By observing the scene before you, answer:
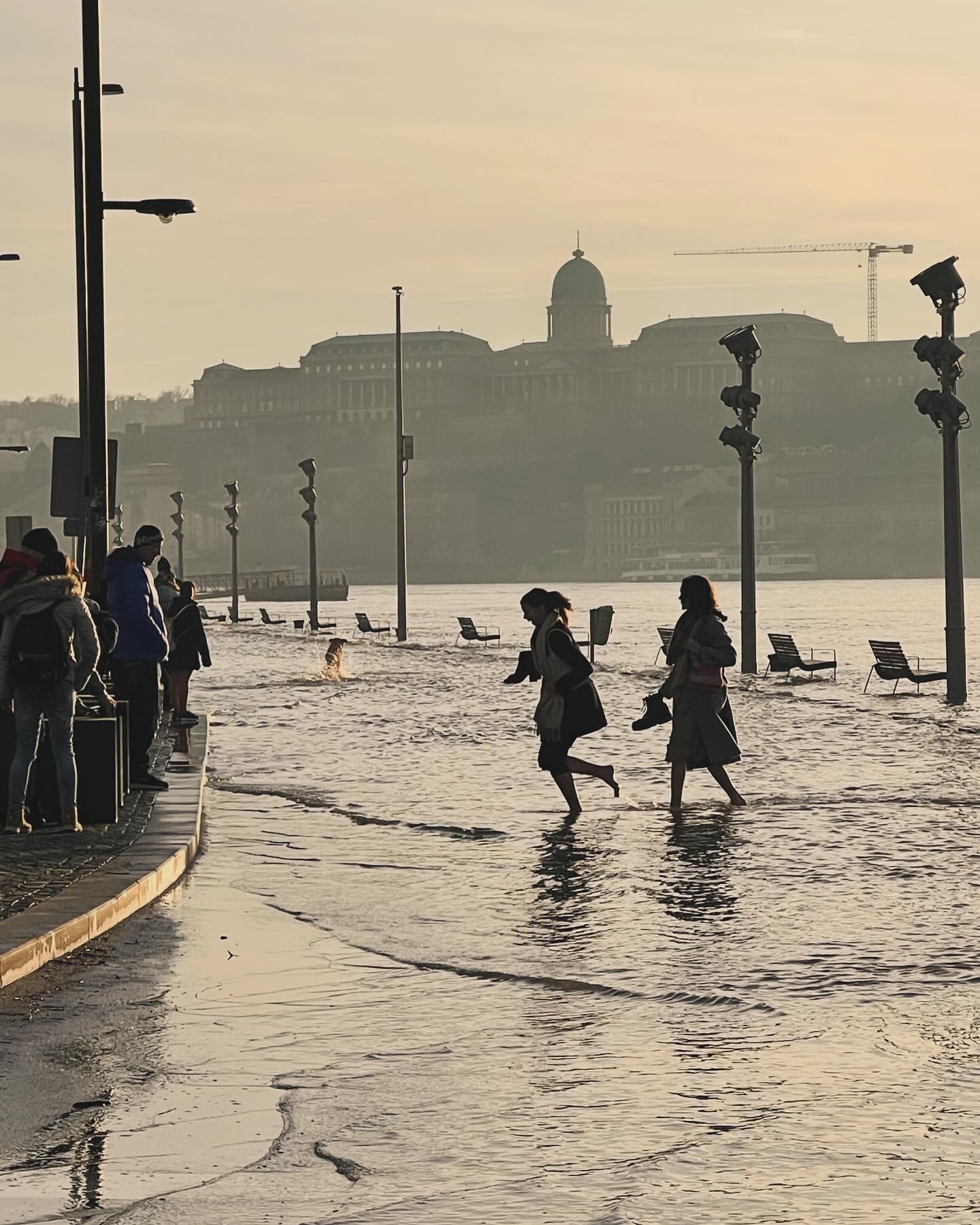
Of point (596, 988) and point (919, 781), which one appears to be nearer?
point (596, 988)

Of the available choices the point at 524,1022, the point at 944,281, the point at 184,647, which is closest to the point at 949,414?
the point at 944,281

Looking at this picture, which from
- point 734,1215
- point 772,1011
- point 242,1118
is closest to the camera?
point 734,1215

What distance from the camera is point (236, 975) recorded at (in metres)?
9.14

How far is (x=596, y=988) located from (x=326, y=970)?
1.16 m

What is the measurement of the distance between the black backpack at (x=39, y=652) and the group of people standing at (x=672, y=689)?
10.8 feet

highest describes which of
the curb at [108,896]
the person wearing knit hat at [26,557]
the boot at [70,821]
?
the person wearing knit hat at [26,557]

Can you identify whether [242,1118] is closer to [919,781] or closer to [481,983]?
[481,983]

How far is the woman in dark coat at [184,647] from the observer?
824 inches

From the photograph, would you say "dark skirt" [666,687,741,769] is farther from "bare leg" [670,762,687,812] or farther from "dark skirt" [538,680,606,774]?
"dark skirt" [538,680,606,774]

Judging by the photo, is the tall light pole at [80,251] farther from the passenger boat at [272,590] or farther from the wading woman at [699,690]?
the passenger boat at [272,590]

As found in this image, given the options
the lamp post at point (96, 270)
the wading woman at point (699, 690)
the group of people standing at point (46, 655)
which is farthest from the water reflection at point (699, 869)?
the lamp post at point (96, 270)

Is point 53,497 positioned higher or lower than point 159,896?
higher

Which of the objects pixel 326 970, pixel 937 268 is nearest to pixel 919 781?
pixel 326 970

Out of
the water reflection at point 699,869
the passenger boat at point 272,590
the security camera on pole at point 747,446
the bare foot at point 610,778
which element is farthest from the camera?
the passenger boat at point 272,590
